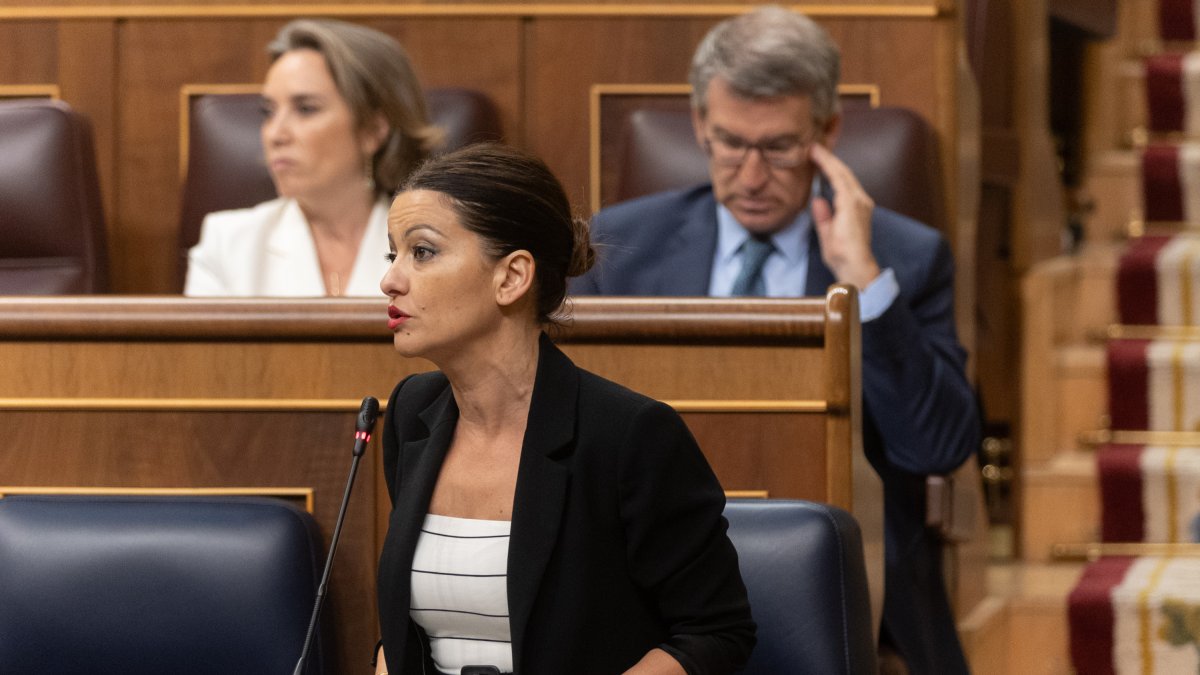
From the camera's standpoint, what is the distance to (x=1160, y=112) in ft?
7.69

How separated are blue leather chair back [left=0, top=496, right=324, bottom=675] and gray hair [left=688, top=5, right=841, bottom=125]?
24.3 inches

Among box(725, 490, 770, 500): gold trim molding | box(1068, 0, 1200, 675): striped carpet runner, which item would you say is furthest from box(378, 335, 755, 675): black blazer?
box(1068, 0, 1200, 675): striped carpet runner

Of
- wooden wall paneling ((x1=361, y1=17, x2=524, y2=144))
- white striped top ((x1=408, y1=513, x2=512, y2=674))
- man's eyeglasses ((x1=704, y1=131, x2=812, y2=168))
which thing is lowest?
white striped top ((x1=408, y1=513, x2=512, y2=674))

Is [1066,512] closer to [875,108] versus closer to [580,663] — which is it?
[875,108]

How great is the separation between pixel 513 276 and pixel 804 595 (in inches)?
10.3

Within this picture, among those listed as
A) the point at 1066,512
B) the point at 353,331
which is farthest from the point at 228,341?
the point at 1066,512

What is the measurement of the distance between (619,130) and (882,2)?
12.1 inches

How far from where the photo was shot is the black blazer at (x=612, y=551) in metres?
0.80

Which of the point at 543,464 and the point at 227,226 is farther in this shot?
the point at 227,226

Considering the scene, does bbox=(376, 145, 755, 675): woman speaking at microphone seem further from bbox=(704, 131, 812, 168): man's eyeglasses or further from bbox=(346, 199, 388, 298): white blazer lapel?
bbox=(346, 199, 388, 298): white blazer lapel

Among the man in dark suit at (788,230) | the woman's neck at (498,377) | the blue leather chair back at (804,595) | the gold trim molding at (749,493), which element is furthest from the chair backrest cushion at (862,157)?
the woman's neck at (498,377)

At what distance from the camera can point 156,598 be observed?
3.32ft

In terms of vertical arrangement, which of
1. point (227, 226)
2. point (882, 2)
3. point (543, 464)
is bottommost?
point (543, 464)

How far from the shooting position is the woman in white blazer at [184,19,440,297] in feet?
5.35
